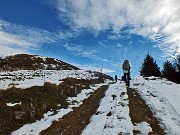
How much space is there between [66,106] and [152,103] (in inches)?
192

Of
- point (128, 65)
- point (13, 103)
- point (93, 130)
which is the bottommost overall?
point (93, 130)

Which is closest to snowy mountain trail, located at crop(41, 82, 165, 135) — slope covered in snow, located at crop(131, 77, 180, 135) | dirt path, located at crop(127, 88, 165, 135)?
dirt path, located at crop(127, 88, 165, 135)

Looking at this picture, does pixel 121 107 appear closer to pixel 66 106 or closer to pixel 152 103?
pixel 152 103

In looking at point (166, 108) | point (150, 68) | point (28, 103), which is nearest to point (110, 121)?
point (166, 108)

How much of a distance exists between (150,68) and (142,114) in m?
48.4

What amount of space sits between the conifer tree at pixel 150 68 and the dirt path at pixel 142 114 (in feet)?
143

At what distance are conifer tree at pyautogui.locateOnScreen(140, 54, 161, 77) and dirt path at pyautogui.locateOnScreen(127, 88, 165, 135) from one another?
1719 inches

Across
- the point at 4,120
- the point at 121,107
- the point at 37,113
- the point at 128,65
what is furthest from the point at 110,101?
the point at 128,65

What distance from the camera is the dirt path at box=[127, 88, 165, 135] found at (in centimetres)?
1115

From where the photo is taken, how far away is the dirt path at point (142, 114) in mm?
11148

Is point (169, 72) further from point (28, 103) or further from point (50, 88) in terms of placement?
point (28, 103)

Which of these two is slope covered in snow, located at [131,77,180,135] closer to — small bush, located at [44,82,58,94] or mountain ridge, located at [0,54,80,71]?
small bush, located at [44,82,58,94]

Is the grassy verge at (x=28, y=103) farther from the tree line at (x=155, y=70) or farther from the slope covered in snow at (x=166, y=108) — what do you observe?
the tree line at (x=155, y=70)

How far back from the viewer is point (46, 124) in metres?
11.7
